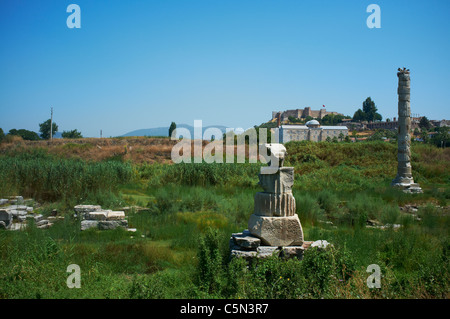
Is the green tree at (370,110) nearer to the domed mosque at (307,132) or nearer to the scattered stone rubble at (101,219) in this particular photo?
the domed mosque at (307,132)

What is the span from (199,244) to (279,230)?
148 centimetres

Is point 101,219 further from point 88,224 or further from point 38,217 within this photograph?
point 38,217

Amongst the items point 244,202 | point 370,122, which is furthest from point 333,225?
point 370,122

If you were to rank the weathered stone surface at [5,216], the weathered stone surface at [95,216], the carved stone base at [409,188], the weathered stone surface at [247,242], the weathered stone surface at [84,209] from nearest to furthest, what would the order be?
1. the weathered stone surface at [247,242]
2. the weathered stone surface at [5,216]
3. the weathered stone surface at [95,216]
4. the weathered stone surface at [84,209]
5. the carved stone base at [409,188]

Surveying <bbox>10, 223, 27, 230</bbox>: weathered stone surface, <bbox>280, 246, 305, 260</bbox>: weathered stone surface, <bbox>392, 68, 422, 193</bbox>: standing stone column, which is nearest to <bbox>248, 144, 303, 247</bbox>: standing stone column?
<bbox>280, 246, 305, 260</bbox>: weathered stone surface

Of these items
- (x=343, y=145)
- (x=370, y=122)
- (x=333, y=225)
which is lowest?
(x=333, y=225)

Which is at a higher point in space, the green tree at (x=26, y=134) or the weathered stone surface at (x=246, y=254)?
the green tree at (x=26, y=134)

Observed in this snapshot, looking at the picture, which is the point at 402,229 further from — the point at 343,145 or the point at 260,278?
the point at 343,145

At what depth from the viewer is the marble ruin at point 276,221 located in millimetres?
5902

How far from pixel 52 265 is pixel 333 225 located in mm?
7458

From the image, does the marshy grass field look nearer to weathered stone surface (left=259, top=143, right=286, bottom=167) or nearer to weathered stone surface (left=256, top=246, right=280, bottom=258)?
weathered stone surface (left=256, top=246, right=280, bottom=258)

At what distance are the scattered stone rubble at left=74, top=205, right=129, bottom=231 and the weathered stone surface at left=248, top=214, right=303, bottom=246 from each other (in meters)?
4.69

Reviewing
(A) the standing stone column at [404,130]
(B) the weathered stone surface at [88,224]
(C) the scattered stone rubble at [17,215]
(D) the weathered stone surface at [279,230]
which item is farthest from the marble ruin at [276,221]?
(A) the standing stone column at [404,130]
